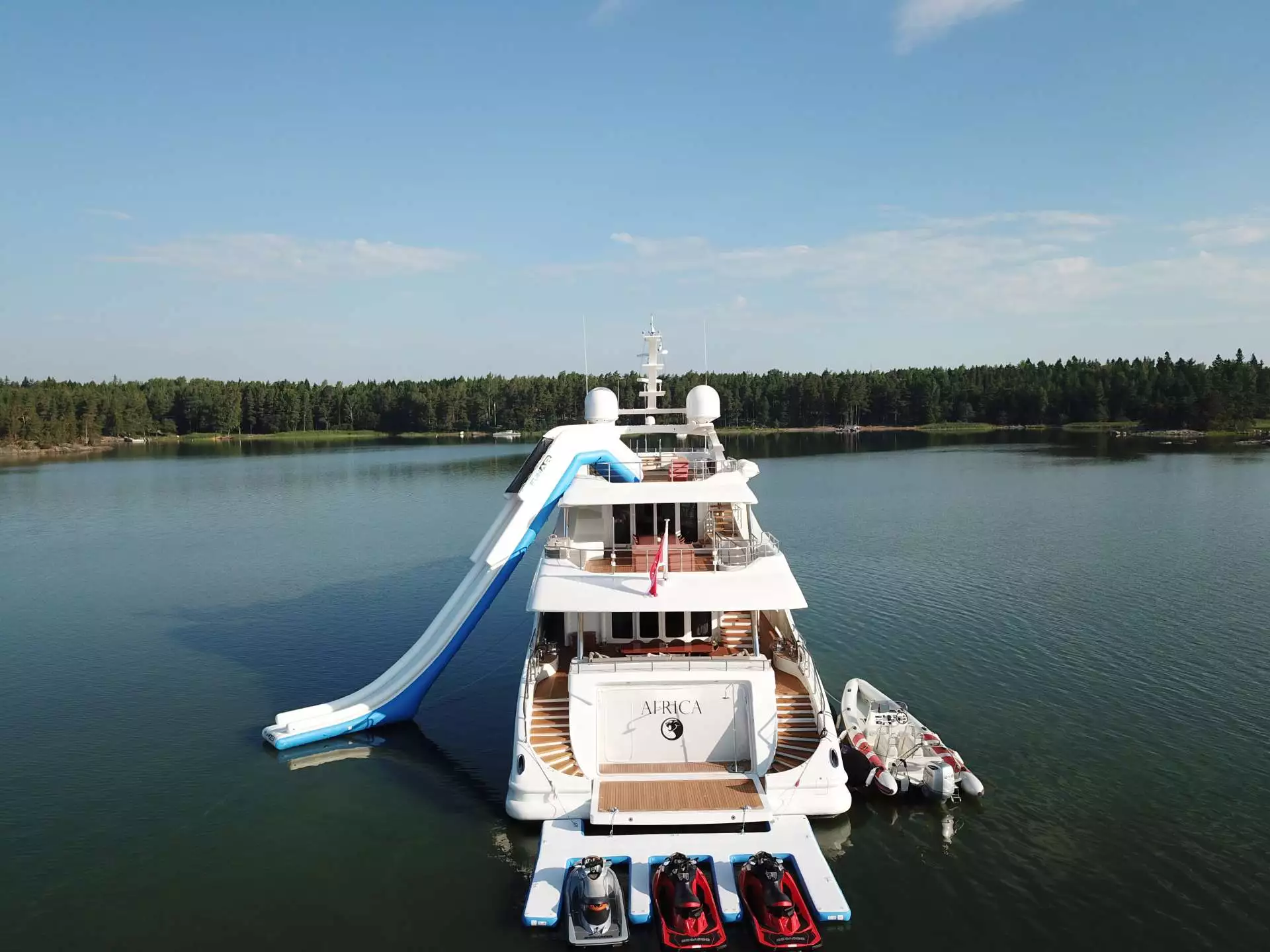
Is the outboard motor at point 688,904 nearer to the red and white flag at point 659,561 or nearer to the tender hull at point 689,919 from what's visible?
the tender hull at point 689,919

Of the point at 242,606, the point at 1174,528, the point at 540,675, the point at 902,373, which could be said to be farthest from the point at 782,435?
the point at 540,675

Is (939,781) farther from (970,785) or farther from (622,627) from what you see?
(622,627)

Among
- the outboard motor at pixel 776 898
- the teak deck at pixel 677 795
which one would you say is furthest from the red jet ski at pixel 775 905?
the teak deck at pixel 677 795

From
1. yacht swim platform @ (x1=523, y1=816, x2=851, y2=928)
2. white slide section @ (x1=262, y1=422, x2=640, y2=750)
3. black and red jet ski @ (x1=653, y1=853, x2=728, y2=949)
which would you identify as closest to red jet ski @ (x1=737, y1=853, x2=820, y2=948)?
yacht swim platform @ (x1=523, y1=816, x2=851, y2=928)

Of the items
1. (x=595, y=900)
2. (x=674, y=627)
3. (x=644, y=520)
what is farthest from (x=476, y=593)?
(x=595, y=900)

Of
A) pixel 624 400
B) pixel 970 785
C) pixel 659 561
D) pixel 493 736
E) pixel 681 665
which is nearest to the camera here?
pixel 681 665

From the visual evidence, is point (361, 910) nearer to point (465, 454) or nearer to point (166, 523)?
point (166, 523)

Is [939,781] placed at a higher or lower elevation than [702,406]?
lower
